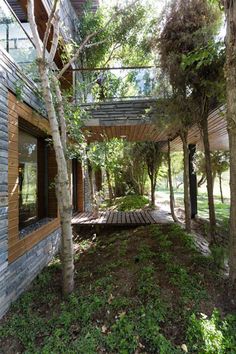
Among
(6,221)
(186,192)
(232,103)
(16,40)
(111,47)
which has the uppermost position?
(111,47)

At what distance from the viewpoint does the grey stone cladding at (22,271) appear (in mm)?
3246

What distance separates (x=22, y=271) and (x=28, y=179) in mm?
Answer: 1719

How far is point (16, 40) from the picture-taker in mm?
4062

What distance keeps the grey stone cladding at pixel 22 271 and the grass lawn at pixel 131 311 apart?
0.43 feet

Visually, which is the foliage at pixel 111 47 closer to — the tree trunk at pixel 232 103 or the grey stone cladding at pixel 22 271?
the grey stone cladding at pixel 22 271

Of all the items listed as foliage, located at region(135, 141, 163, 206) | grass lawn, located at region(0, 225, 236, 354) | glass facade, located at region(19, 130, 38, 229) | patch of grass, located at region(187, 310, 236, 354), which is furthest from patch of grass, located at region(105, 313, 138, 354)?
foliage, located at region(135, 141, 163, 206)

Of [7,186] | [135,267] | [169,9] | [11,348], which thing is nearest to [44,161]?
[7,186]

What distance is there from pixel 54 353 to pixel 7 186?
202cm

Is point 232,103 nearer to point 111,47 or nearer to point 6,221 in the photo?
point 6,221

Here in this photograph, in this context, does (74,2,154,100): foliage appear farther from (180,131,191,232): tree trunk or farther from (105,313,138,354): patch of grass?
(105,313,138,354): patch of grass

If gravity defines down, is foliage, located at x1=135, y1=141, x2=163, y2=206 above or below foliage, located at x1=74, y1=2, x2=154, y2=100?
below

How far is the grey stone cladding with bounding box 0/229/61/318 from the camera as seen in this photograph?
325 cm

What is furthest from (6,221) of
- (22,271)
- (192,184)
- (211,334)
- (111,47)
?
(111,47)

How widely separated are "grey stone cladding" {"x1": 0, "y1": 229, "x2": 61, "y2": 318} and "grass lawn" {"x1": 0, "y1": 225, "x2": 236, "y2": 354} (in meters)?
0.13
